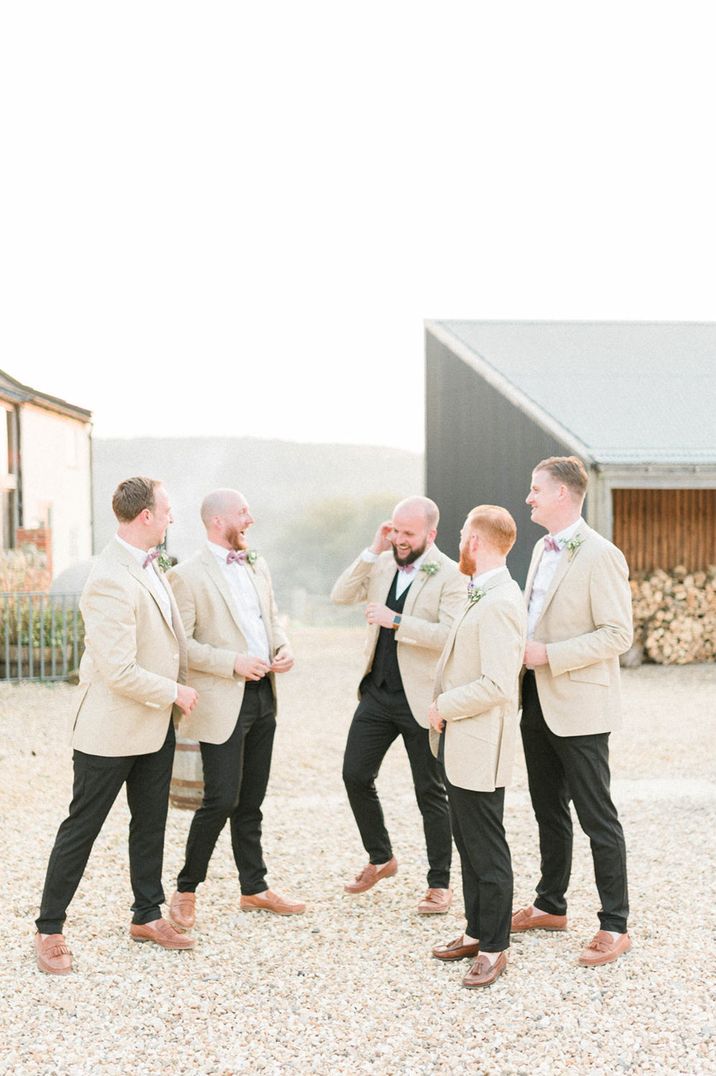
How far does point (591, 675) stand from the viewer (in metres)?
4.38

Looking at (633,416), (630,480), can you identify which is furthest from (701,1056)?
(633,416)

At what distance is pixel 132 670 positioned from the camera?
4219 millimetres

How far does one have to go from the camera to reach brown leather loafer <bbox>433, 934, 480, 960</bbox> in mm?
4398

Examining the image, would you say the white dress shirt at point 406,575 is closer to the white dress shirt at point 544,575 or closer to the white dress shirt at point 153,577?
the white dress shirt at point 544,575

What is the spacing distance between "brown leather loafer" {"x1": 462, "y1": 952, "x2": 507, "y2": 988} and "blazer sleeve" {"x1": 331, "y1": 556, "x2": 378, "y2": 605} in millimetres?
1747

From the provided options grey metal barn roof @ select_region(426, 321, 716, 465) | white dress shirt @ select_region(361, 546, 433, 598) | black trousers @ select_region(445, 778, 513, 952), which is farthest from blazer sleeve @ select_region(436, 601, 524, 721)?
grey metal barn roof @ select_region(426, 321, 716, 465)

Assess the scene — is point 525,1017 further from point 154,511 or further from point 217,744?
point 154,511

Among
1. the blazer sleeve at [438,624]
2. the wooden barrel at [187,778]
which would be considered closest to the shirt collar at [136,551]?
the blazer sleeve at [438,624]

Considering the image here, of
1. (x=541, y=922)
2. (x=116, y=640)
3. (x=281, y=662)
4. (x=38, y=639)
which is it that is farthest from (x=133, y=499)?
(x=38, y=639)

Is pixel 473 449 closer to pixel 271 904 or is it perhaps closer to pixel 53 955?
pixel 271 904

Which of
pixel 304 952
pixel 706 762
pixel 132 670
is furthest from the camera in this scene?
pixel 706 762

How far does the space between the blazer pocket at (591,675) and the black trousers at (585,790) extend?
20cm

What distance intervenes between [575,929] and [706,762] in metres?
4.20

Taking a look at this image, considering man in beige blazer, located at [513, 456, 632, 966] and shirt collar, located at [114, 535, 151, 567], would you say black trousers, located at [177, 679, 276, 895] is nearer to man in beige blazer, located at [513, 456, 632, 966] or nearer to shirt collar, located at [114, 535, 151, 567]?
shirt collar, located at [114, 535, 151, 567]
